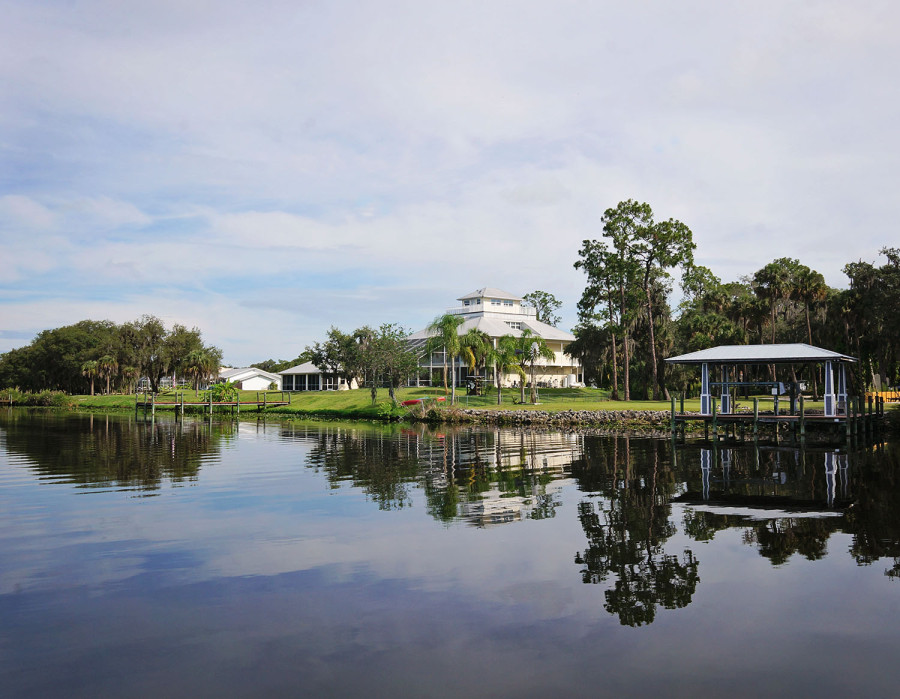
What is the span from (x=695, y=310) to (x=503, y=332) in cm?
2110

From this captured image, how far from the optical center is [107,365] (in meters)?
100

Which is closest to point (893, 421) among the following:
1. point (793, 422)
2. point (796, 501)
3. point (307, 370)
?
point (793, 422)

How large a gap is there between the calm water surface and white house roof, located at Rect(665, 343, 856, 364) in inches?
513

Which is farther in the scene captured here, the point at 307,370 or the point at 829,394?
the point at 307,370

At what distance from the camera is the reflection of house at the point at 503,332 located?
82188 millimetres

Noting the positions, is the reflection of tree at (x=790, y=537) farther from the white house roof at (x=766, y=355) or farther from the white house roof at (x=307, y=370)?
the white house roof at (x=307, y=370)

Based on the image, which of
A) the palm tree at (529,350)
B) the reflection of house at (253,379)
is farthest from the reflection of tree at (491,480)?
the reflection of house at (253,379)

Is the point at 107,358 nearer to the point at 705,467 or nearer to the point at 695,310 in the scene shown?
the point at 695,310

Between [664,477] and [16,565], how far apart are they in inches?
748

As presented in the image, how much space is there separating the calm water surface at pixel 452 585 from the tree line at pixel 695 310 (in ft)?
122

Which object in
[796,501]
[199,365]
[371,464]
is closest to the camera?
[796,501]

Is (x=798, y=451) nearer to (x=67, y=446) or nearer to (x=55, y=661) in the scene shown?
(x=55, y=661)

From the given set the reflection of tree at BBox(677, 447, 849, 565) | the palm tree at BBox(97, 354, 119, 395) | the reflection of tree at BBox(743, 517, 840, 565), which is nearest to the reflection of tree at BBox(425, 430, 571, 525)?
the reflection of tree at BBox(677, 447, 849, 565)

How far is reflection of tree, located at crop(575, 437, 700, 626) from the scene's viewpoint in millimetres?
11517
